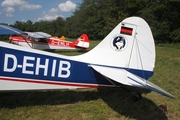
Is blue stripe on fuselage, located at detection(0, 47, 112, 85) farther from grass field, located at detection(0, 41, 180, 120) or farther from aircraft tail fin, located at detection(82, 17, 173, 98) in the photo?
grass field, located at detection(0, 41, 180, 120)

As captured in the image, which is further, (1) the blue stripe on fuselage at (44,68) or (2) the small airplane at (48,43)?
(2) the small airplane at (48,43)

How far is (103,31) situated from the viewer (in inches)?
1756

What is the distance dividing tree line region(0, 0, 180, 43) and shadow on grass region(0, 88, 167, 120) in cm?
2327

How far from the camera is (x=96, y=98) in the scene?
4.74 meters

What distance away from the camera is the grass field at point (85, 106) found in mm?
3823

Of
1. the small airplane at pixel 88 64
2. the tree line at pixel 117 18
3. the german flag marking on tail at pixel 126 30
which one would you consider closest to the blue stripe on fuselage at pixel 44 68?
the small airplane at pixel 88 64

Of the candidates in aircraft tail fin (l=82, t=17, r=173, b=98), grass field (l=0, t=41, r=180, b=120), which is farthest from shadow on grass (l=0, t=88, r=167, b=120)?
aircraft tail fin (l=82, t=17, r=173, b=98)

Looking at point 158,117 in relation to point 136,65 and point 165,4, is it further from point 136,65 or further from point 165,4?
point 165,4

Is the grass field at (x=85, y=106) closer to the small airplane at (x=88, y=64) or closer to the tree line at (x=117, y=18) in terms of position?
the small airplane at (x=88, y=64)

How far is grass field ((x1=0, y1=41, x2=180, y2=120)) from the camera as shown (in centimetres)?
382

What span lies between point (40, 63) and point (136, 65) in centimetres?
222

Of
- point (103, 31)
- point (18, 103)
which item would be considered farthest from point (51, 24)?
point (18, 103)

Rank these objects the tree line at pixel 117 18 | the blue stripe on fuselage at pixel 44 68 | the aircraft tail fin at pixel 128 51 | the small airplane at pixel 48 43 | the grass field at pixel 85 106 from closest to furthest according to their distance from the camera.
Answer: the blue stripe on fuselage at pixel 44 68
the grass field at pixel 85 106
the aircraft tail fin at pixel 128 51
the small airplane at pixel 48 43
the tree line at pixel 117 18

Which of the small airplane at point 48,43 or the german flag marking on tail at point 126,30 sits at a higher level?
the german flag marking on tail at point 126,30
